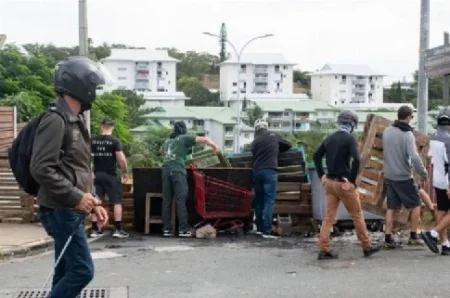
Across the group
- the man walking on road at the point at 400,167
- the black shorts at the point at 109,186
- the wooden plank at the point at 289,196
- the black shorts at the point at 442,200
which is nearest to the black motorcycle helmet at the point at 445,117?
the man walking on road at the point at 400,167

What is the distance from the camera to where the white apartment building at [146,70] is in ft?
393

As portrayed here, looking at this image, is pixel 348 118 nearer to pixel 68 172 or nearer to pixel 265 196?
pixel 265 196

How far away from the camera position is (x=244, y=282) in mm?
7848

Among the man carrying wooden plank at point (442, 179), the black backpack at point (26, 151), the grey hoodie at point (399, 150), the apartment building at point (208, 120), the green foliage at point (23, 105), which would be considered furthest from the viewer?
the apartment building at point (208, 120)

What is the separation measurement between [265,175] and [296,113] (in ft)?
270

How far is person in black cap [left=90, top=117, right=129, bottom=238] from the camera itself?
451 inches

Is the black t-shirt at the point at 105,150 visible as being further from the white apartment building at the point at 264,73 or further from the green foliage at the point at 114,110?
the white apartment building at the point at 264,73

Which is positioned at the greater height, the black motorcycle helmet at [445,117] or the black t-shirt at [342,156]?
the black motorcycle helmet at [445,117]

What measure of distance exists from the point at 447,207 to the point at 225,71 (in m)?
103

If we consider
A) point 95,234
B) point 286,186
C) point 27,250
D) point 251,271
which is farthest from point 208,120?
point 251,271

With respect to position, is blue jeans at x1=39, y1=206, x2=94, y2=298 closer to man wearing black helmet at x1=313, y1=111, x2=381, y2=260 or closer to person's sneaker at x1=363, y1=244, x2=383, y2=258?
man wearing black helmet at x1=313, y1=111, x2=381, y2=260

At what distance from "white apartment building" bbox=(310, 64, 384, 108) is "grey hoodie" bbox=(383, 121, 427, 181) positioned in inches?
4595

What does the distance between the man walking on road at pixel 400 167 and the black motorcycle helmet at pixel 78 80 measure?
5.35m

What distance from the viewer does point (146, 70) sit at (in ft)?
418
